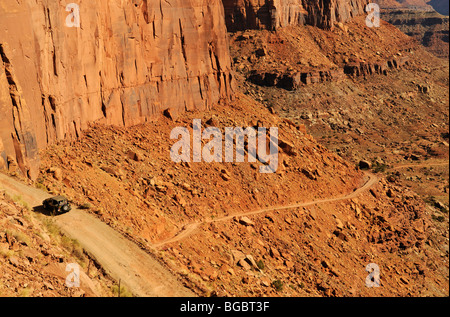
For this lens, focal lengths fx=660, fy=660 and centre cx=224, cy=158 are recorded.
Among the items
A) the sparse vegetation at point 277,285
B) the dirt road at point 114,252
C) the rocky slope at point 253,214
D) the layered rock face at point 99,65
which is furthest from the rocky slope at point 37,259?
the sparse vegetation at point 277,285

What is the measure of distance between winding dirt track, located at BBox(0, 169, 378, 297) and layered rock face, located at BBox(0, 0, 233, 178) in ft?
9.55

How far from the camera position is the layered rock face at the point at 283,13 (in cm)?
11475

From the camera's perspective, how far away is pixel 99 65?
162ft

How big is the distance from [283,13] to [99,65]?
7682 cm

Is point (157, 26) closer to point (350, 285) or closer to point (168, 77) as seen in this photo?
point (168, 77)

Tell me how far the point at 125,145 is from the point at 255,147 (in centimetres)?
1359

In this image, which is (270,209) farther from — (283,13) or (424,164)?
(283,13)

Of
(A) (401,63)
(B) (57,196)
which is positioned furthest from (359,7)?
(B) (57,196)

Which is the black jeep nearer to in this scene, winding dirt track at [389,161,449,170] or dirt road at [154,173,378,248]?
dirt road at [154,173,378,248]

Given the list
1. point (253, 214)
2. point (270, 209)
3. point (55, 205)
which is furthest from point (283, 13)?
point (55, 205)

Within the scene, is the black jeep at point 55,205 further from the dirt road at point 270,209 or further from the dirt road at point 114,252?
the dirt road at point 270,209

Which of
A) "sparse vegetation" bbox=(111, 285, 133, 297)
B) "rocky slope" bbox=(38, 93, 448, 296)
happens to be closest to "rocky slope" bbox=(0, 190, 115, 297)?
"sparse vegetation" bbox=(111, 285, 133, 297)

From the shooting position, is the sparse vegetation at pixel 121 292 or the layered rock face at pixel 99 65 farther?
the layered rock face at pixel 99 65

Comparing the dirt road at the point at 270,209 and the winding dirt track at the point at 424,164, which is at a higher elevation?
the dirt road at the point at 270,209
